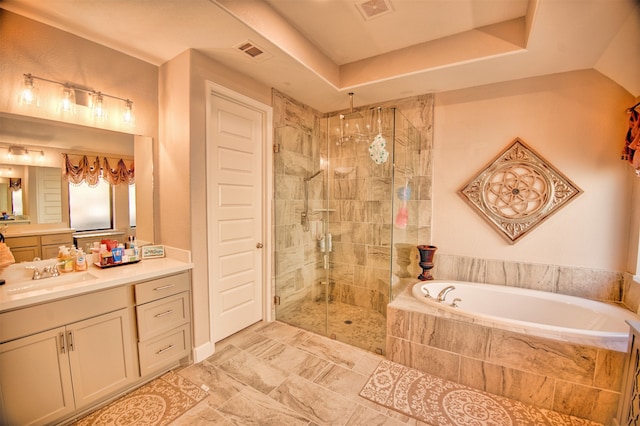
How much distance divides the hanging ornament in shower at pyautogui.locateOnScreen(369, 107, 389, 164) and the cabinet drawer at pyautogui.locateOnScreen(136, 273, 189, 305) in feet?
7.31

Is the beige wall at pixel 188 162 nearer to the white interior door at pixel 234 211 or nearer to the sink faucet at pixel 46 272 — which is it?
the white interior door at pixel 234 211

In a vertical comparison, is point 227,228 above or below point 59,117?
below

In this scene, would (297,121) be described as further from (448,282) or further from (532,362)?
(532,362)

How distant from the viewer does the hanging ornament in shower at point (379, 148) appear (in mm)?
2816

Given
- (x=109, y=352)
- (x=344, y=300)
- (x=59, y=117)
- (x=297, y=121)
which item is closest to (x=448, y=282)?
(x=344, y=300)

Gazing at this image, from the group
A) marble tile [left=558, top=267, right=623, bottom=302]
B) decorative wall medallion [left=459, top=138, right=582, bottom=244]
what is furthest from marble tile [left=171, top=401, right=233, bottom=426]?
marble tile [left=558, top=267, right=623, bottom=302]

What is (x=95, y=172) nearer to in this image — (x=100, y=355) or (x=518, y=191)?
(x=100, y=355)

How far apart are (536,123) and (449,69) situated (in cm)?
105

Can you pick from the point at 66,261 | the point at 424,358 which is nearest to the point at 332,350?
the point at 424,358

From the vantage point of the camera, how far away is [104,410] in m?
1.72

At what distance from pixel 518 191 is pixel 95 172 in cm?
392

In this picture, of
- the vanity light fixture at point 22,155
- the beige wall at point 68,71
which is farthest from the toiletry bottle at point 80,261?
the vanity light fixture at point 22,155

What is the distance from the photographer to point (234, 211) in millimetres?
2611

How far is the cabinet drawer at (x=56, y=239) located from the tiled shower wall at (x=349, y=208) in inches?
69.5
